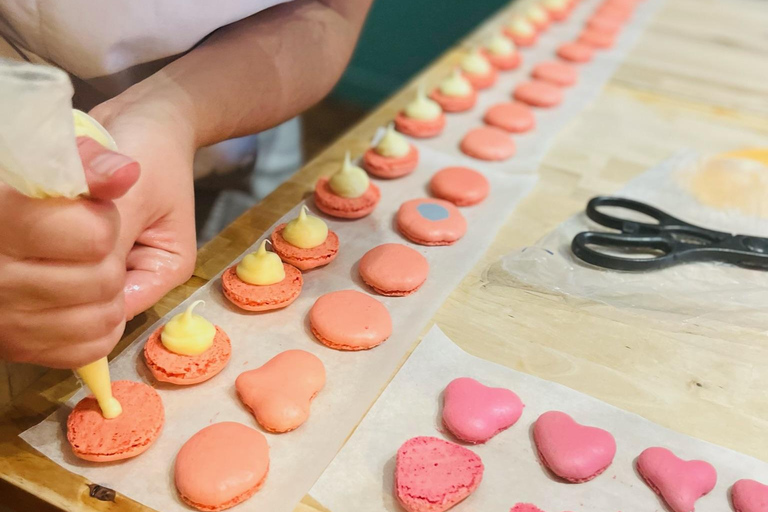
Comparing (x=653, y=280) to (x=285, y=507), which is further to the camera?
(x=653, y=280)

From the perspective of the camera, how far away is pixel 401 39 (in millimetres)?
2658

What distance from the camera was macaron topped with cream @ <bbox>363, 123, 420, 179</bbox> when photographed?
0.92 metres

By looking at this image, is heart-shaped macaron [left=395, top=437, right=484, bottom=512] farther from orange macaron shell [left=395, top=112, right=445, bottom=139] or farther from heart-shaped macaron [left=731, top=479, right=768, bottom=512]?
orange macaron shell [left=395, top=112, right=445, bottom=139]

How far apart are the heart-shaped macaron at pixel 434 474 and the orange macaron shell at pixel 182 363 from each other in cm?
19

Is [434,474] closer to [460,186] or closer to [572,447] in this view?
[572,447]

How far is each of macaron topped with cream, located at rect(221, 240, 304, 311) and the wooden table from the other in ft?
0.17

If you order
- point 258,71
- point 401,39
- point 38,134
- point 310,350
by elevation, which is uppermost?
point 38,134

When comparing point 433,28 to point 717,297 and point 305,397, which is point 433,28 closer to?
point 717,297

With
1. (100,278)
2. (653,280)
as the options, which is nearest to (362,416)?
(100,278)

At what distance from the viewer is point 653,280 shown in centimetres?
76

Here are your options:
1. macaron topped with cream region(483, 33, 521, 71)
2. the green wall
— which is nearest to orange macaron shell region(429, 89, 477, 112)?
macaron topped with cream region(483, 33, 521, 71)

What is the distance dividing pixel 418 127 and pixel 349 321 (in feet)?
1.56

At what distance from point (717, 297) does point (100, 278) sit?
2.11ft

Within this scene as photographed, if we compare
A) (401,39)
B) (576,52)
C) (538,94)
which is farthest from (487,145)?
(401,39)
